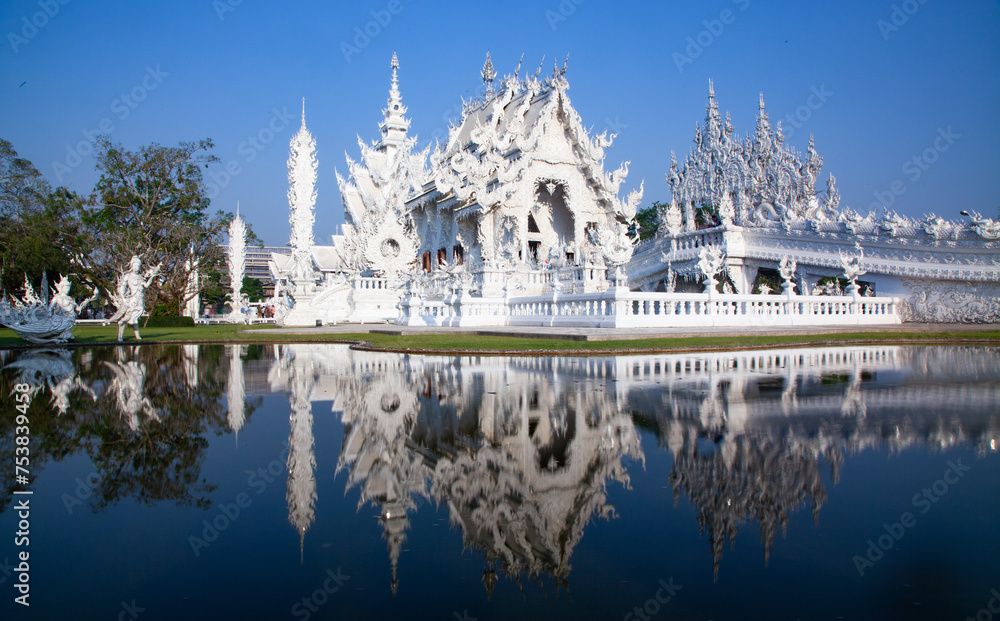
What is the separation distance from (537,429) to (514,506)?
192 cm

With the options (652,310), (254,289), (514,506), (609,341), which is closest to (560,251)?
(652,310)

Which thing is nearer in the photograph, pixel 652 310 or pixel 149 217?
pixel 652 310

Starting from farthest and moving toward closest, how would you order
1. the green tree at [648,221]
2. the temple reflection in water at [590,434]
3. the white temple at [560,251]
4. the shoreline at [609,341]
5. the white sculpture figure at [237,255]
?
the green tree at [648,221] < the white sculpture figure at [237,255] < the white temple at [560,251] < the shoreline at [609,341] < the temple reflection in water at [590,434]

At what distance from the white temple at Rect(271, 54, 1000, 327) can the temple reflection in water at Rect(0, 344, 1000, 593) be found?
864cm

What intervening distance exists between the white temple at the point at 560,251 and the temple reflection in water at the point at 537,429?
28.4ft

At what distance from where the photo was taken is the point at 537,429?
18.3ft

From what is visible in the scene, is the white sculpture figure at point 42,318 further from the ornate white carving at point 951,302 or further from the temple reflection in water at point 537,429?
the ornate white carving at point 951,302

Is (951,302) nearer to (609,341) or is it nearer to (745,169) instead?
(609,341)

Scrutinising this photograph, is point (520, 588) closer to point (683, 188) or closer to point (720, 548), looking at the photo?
point (720, 548)

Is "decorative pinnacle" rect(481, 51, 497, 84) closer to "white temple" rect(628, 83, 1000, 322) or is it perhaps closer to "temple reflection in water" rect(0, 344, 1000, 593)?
"white temple" rect(628, 83, 1000, 322)

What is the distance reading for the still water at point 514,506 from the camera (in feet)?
8.69

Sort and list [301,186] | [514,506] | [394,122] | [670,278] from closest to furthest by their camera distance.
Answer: [514,506] < [670,278] < [301,186] < [394,122]

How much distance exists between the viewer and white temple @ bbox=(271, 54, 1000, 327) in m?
20.7

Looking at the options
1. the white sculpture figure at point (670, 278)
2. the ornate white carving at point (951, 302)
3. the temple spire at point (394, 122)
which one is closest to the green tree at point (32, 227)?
the temple spire at point (394, 122)
